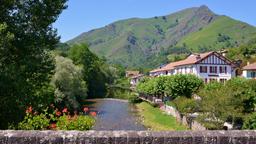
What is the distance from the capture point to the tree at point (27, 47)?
17.1 metres

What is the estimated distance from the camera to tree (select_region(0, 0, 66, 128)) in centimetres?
1708

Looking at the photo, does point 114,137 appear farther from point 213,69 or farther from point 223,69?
point 223,69

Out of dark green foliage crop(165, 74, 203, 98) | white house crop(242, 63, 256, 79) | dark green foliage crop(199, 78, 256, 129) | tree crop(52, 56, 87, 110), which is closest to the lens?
dark green foliage crop(199, 78, 256, 129)

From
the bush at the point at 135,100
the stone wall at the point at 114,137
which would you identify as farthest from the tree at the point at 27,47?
the bush at the point at 135,100

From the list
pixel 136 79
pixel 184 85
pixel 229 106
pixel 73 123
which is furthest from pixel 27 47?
pixel 136 79

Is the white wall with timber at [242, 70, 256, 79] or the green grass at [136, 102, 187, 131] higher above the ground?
the white wall with timber at [242, 70, 256, 79]

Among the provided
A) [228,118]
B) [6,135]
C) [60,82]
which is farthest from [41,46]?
[60,82]

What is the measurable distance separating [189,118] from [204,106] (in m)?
5.48

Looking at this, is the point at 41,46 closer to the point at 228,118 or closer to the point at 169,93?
the point at 228,118

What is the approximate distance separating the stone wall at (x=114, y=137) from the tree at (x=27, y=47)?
455 inches

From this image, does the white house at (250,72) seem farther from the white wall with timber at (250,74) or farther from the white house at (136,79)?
the white house at (136,79)

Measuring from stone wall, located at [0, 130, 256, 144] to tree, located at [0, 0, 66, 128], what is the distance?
11.5m

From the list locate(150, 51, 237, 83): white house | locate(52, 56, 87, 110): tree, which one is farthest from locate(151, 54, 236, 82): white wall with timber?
locate(52, 56, 87, 110): tree

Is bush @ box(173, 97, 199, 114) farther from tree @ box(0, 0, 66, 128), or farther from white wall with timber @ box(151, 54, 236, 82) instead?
white wall with timber @ box(151, 54, 236, 82)
